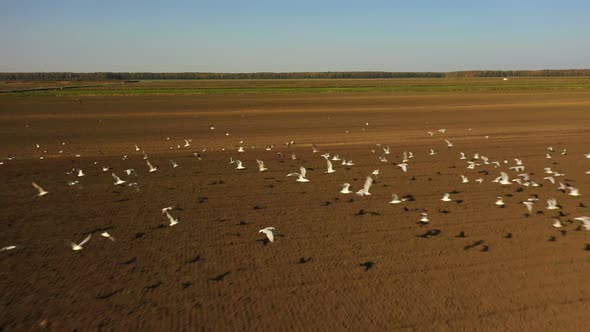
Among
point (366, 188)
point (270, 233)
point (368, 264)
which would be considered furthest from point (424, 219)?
point (270, 233)

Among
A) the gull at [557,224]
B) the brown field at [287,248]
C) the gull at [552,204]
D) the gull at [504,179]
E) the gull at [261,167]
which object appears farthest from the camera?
the gull at [261,167]

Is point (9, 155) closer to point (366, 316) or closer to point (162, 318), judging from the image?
point (162, 318)

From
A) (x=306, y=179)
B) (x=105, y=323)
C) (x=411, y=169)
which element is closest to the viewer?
(x=105, y=323)

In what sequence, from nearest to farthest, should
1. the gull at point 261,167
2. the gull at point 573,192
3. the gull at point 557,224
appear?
the gull at point 557,224 → the gull at point 573,192 → the gull at point 261,167

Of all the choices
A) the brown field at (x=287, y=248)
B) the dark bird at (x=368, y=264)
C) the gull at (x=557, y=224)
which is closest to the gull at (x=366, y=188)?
the brown field at (x=287, y=248)

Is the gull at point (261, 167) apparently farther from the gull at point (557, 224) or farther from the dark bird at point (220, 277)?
the gull at point (557, 224)

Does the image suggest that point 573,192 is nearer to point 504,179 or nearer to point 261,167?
point 504,179

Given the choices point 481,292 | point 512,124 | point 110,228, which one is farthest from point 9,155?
point 512,124

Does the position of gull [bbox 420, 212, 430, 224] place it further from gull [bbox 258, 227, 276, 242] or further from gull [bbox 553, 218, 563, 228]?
gull [bbox 258, 227, 276, 242]
